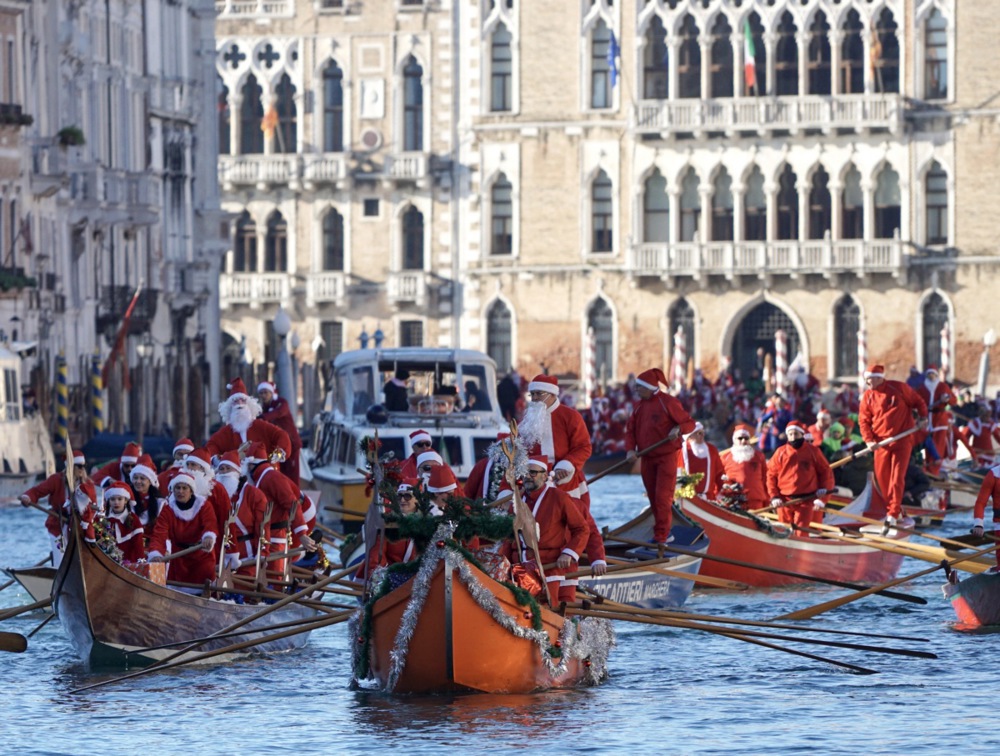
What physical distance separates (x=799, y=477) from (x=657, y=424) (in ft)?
→ 8.80

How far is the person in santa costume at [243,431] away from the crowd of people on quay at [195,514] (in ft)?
0.84

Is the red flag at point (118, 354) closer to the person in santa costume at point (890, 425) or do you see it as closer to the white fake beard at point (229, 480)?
the person in santa costume at point (890, 425)

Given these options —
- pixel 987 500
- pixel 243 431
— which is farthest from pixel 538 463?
pixel 243 431

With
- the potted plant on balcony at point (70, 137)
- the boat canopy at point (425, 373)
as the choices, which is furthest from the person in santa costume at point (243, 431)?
the potted plant on balcony at point (70, 137)

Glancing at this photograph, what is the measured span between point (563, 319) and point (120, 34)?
13.0m

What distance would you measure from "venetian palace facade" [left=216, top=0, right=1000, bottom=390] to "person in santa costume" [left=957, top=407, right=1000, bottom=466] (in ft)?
48.7

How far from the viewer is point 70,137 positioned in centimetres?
4131

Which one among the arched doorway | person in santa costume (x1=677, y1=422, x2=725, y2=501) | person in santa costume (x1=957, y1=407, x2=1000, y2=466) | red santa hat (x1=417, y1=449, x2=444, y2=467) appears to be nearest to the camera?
red santa hat (x1=417, y1=449, x2=444, y2=467)

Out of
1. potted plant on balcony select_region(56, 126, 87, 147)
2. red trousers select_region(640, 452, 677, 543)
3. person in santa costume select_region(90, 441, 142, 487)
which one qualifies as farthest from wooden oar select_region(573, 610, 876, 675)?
potted plant on balcony select_region(56, 126, 87, 147)

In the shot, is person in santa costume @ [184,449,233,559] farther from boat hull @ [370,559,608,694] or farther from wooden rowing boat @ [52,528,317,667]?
boat hull @ [370,559,608,694]

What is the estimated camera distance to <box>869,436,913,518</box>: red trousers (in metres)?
26.0

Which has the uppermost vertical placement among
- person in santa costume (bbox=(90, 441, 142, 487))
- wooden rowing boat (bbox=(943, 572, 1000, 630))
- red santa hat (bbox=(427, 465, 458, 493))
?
red santa hat (bbox=(427, 465, 458, 493))

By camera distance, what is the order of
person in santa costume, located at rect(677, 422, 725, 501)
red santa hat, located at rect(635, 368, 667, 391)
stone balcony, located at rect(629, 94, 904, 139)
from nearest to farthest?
1. red santa hat, located at rect(635, 368, 667, 391)
2. person in santa costume, located at rect(677, 422, 725, 501)
3. stone balcony, located at rect(629, 94, 904, 139)

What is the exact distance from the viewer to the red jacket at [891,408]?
2584 centimetres
